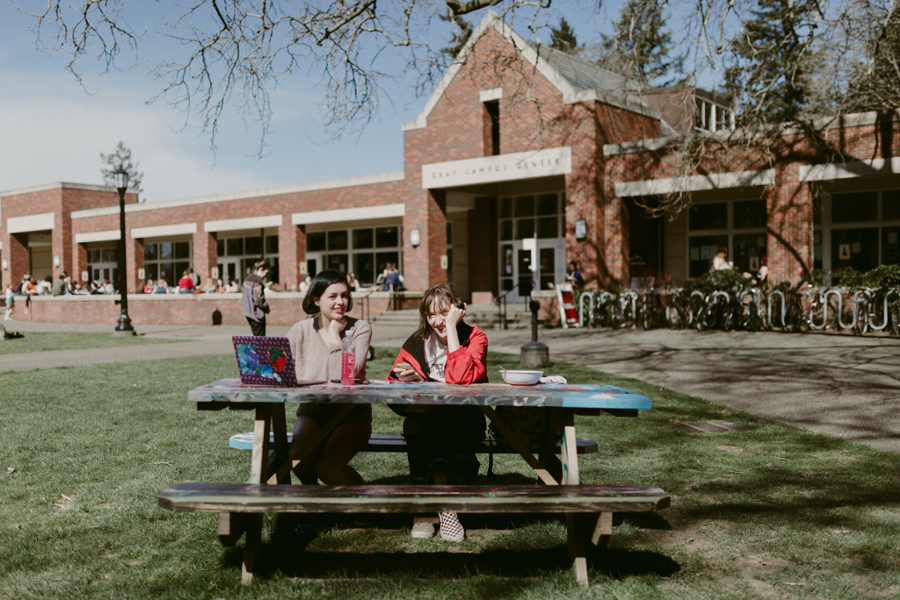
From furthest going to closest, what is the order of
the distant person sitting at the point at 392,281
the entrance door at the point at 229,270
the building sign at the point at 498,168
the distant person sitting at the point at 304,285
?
the entrance door at the point at 229,270, the distant person sitting at the point at 304,285, the distant person sitting at the point at 392,281, the building sign at the point at 498,168

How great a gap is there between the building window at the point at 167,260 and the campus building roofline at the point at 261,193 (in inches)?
108

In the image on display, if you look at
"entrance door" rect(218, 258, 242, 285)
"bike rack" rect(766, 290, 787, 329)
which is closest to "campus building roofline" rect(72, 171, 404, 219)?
"entrance door" rect(218, 258, 242, 285)

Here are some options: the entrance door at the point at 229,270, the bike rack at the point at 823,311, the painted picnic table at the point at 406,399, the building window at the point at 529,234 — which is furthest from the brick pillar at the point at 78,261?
the painted picnic table at the point at 406,399

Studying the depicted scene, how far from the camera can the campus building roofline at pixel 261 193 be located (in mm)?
27016

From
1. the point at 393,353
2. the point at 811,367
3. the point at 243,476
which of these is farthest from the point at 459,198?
the point at 243,476

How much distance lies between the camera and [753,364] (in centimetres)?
1120

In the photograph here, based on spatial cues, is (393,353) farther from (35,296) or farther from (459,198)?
(35,296)

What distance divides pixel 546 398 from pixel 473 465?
0.96m

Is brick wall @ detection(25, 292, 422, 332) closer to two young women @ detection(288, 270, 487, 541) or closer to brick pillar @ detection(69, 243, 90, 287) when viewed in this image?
brick pillar @ detection(69, 243, 90, 287)

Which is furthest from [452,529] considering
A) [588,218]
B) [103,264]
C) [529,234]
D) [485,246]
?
[103,264]

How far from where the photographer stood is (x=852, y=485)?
16.2 feet

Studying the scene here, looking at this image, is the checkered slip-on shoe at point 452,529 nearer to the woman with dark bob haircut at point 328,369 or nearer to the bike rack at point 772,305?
the woman with dark bob haircut at point 328,369

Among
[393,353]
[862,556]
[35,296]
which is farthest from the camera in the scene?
[35,296]

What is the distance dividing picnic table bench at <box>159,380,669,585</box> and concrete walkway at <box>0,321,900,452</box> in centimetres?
392
